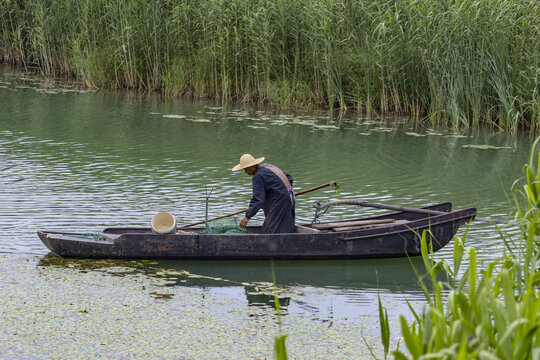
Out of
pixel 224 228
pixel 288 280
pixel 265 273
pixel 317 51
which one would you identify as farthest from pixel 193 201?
pixel 317 51

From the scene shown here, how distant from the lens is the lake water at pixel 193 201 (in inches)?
233

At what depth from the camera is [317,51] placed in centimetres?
1650

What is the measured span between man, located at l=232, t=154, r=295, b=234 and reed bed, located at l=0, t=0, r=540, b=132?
7701mm

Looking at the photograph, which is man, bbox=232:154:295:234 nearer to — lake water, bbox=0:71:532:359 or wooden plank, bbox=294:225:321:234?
wooden plank, bbox=294:225:321:234

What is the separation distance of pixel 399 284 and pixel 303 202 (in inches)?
120

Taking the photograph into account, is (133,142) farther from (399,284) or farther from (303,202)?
(399,284)

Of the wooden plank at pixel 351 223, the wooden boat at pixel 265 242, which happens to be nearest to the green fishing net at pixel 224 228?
the wooden boat at pixel 265 242

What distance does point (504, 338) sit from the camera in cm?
230

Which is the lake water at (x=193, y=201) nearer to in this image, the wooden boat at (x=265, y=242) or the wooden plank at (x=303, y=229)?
the wooden boat at (x=265, y=242)

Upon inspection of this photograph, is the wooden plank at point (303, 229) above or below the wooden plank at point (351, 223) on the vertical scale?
below

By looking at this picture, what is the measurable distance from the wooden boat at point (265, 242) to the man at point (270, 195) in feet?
0.71

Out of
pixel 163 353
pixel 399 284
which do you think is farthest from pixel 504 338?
pixel 399 284

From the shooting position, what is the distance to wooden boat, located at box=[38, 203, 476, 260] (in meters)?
7.59

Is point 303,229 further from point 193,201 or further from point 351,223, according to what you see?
point 193,201
